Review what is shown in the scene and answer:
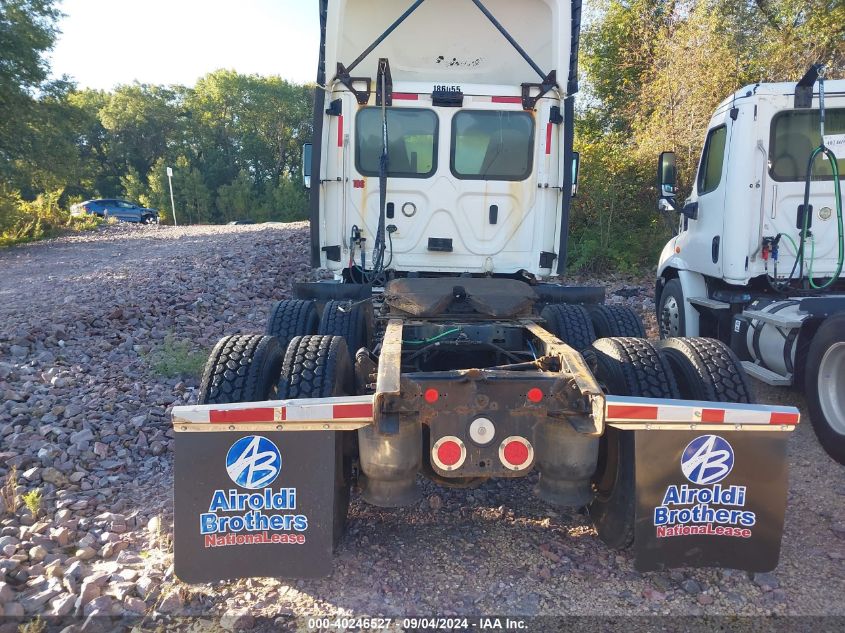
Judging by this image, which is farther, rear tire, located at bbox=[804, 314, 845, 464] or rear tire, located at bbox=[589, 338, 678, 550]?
rear tire, located at bbox=[804, 314, 845, 464]

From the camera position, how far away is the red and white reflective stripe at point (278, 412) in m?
2.67

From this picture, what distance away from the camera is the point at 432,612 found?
287 centimetres

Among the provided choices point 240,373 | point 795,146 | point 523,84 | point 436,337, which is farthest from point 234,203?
point 240,373

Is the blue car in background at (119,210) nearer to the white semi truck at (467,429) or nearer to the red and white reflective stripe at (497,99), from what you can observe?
the red and white reflective stripe at (497,99)

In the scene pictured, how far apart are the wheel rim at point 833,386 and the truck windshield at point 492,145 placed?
9.58 feet

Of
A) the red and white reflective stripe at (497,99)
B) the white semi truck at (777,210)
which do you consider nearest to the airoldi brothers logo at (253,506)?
the red and white reflective stripe at (497,99)

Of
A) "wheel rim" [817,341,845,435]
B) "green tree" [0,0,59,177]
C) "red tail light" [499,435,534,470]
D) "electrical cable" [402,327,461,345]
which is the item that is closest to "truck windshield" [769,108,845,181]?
"wheel rim" [817,341,845,435]

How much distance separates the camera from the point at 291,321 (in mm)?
5012

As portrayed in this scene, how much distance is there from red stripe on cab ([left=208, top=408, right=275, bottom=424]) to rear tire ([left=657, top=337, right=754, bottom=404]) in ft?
6.89

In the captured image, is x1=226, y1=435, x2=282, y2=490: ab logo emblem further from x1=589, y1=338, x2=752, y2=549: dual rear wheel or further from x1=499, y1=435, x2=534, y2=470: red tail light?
x1=589, y1=338, x2=752, y2=549: dual rear wheel

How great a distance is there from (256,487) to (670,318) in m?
6.03

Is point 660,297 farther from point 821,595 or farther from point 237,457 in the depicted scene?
point 237,457

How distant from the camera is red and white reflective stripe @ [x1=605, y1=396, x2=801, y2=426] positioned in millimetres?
2656

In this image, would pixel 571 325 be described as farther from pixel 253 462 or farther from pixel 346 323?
pixel 253 462
